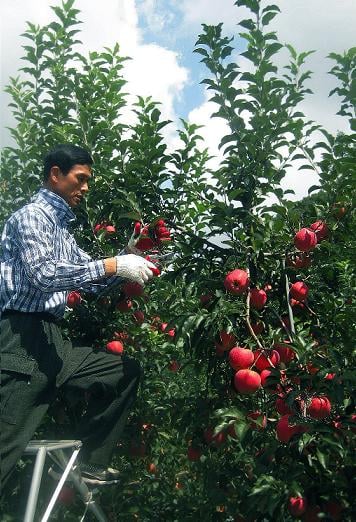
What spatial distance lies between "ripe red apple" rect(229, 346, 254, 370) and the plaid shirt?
67 cm

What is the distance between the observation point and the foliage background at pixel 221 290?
2.20m

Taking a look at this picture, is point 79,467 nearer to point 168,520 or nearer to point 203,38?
point 168,520

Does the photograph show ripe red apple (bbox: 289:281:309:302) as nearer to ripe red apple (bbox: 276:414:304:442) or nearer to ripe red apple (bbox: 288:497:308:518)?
ripe red apple (bbox: 276:414:304:442)

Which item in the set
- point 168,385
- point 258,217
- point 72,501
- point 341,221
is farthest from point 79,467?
point 341,221

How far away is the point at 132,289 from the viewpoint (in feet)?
9.99

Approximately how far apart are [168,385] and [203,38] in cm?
198

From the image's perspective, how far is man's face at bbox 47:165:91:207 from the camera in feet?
9.52

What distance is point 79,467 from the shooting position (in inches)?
108

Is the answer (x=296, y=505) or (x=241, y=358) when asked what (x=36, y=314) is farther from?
(x=296, y=505)

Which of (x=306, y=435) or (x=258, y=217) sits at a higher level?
(x=258, y=217)

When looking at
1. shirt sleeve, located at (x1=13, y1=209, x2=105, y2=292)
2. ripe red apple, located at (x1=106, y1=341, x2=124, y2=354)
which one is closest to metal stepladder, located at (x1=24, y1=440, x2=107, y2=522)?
ripe red apple, located at (x1=106, y1=341, x2=124, y2=354)

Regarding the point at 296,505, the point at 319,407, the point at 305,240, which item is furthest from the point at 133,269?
the point at 296,505

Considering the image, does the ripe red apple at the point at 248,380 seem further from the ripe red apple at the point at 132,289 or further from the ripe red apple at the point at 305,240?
the ripe red apple at the point at 132,289

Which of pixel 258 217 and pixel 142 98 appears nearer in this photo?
pixel 258 217
